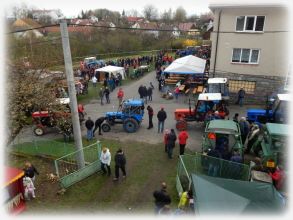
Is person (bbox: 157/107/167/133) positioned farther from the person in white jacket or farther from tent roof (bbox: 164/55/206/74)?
tent roof (bbox: 164/55/206/74)

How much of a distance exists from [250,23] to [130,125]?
35.2 feet

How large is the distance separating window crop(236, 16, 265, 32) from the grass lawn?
36.3ft

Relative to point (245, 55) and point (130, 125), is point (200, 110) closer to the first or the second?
point (130, 125)

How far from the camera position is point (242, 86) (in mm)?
20312

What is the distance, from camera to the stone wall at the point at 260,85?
1936 cm

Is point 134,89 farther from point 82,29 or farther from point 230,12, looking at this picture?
point 82,29

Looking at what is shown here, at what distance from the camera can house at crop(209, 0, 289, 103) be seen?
18.3 meters

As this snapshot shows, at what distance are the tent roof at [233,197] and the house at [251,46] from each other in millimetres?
12554

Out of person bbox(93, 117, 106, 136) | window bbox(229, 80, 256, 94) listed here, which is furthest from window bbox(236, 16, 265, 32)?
person bbox(93, 117, 106, 136)

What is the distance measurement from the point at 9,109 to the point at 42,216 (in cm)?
377

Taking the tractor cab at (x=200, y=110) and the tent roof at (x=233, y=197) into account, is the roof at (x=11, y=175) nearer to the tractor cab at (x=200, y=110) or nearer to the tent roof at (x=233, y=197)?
the tent roof at (x=233, y=197)

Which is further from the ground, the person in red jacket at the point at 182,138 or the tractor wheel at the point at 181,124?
the person in red jacket at the point at 182,138

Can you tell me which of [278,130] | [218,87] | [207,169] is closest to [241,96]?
[218,87]

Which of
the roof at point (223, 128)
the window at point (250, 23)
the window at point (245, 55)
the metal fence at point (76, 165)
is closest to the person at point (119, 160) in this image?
the metal fence at point (76, 165)
